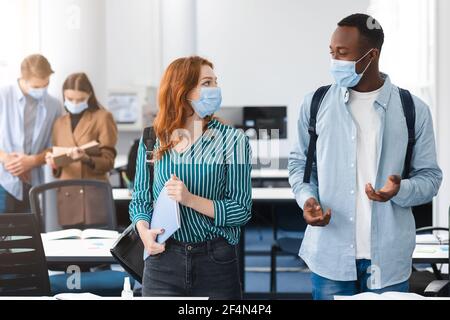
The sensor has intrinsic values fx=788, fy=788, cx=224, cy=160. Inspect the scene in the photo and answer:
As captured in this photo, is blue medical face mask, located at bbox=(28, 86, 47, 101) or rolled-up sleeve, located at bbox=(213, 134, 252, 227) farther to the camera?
blue medical face mask, located at bbox=(28, 86, 47, 101)

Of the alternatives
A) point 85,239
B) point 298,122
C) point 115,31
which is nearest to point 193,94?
point 298,122

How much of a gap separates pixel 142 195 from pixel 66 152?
6.51 ft

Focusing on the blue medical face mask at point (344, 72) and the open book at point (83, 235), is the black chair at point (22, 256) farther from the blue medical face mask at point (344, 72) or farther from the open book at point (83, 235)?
the blue medical face mask at point (344, 72)

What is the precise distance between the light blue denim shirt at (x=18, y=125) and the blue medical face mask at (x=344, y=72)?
2.31 m

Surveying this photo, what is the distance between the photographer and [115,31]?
4746mm

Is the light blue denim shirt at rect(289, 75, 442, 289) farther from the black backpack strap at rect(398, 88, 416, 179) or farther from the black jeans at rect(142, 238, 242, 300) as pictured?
the black jeans at rect(142, 238, 242, 300)

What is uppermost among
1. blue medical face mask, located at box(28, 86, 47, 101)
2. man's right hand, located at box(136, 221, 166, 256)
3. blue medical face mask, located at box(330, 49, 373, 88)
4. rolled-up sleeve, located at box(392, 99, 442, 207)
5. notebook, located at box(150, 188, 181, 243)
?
blue medical face mask, located at box(330, 49, 373, 88)

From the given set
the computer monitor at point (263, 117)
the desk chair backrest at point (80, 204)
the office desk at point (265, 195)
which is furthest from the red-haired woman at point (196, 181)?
the office desk at point (265, 195)

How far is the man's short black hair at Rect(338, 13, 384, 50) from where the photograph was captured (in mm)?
1646

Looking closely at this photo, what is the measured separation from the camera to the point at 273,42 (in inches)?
114

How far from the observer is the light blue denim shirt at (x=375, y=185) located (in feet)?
5.45

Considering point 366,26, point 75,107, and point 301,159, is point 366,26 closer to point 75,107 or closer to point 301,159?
point 301,159

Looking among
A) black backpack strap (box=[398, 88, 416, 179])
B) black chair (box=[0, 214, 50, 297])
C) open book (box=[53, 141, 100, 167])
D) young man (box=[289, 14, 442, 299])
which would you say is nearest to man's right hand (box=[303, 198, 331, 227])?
young man (box=[289, 14, 442, 299])
